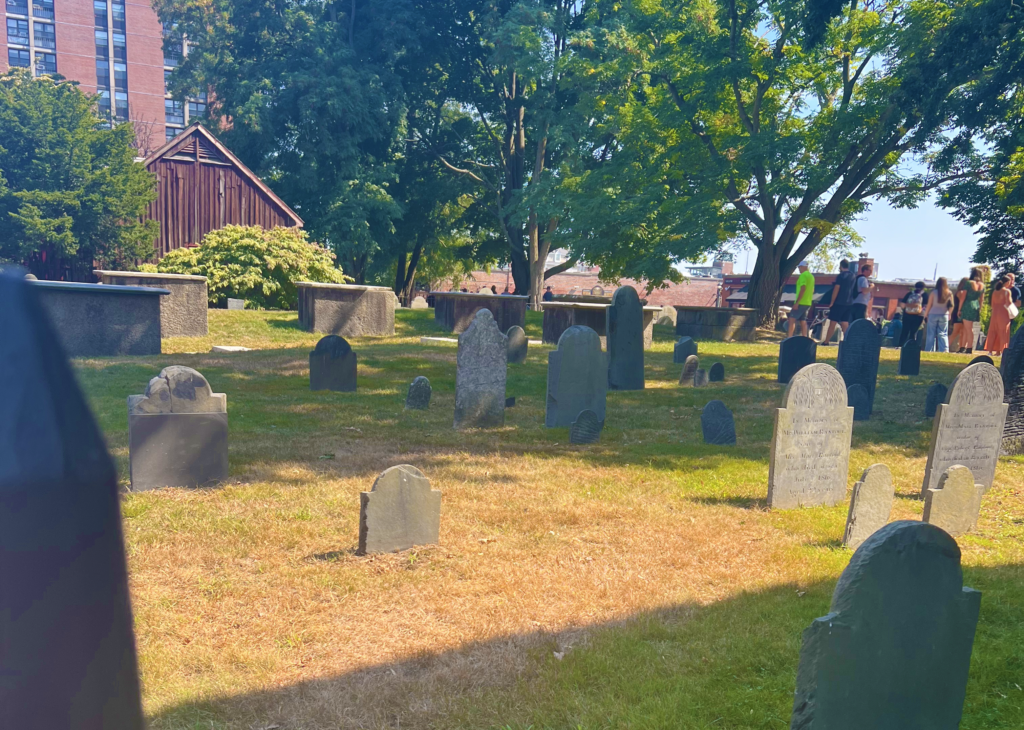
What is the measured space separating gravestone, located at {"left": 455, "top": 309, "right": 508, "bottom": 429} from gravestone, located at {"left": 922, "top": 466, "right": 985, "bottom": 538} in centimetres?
470

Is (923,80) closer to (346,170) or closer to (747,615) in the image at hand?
(747,615)

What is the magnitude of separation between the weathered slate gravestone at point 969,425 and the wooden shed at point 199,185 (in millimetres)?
26523

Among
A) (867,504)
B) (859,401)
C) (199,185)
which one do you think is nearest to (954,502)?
(867,504)

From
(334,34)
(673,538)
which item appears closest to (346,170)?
(334,34)

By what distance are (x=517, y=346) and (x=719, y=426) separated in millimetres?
6903

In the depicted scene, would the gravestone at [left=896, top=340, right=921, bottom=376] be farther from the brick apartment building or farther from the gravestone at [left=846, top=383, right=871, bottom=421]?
the brick apartment building

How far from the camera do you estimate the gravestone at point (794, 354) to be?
41.2ft

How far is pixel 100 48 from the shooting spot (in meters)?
70.7

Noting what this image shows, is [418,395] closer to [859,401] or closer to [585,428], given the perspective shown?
[585,428]

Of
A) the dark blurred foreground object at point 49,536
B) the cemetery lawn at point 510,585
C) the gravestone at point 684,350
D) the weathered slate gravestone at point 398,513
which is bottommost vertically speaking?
the cemetery lawn at point 510,585

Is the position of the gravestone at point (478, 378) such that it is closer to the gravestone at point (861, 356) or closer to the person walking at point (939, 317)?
the gravestone at point (861, 356)

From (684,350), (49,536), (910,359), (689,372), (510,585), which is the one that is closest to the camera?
(49,536)

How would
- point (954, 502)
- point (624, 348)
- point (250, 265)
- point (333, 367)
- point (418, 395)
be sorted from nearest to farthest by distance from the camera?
1. point (954, 502)
2. point (418, 395)
3. point (333, 367)
4. point (624, 348)
5. point (250, 265)

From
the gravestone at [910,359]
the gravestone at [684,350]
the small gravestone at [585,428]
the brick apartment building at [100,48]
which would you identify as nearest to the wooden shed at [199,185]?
the gravestone at [684,350]
